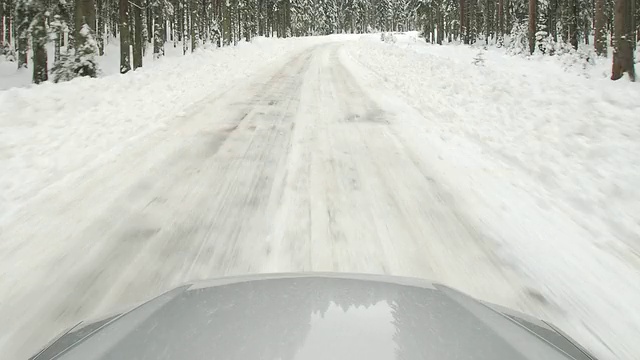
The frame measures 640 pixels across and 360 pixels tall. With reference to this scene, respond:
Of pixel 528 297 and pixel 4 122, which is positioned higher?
pixel 4 122

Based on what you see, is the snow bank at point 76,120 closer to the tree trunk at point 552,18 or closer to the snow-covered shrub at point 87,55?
the snow-covered shrub at point 87,55

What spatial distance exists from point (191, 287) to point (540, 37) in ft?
77.9

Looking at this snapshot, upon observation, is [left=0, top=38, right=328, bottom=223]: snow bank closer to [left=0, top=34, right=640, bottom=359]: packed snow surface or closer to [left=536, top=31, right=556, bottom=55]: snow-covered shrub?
[left=0, top=34, right=640, bottom=359]: packed snow surface

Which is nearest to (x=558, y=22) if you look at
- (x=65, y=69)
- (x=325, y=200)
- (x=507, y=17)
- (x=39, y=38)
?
(x=507, y=17)

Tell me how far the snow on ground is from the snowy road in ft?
1.34

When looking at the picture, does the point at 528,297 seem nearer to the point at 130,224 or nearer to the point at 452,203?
the point at 452,203

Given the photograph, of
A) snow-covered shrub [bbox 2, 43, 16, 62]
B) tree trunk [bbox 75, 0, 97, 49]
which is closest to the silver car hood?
tree trunk [bbox 75, 0, 97, 49]

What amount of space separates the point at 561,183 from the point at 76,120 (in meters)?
7.73

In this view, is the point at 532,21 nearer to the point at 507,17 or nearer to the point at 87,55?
the point at 87,55

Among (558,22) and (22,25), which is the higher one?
(558,22)

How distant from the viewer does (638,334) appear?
266cm

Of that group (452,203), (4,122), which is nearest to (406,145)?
(452,203)

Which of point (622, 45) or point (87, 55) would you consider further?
point (87, 55)

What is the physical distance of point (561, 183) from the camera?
505 cm
